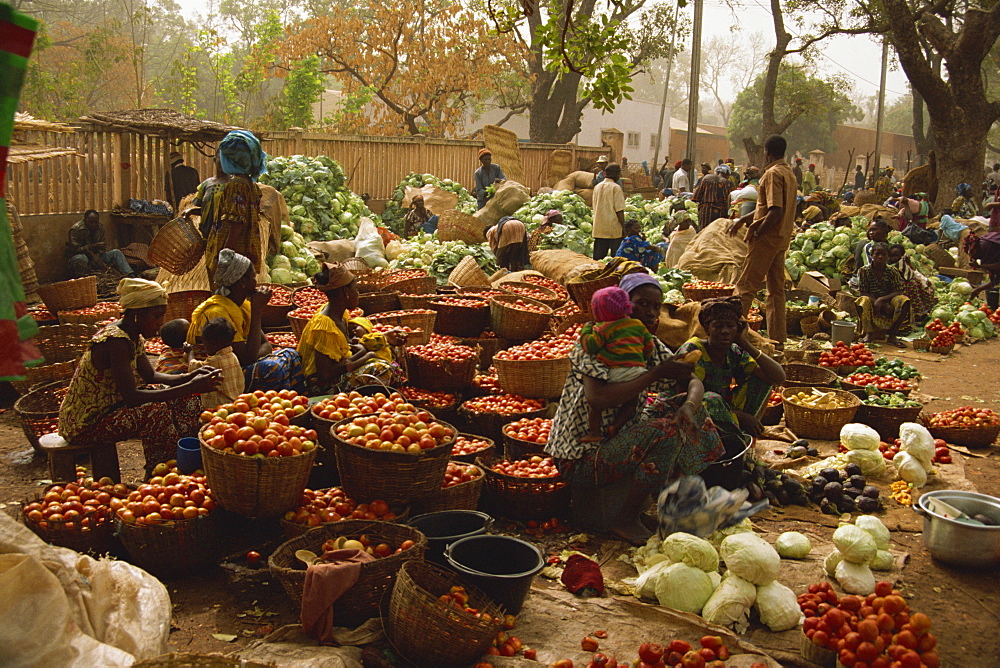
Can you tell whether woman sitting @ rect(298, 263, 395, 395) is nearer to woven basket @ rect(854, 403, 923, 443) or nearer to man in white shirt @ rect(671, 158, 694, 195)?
woven basket @ rect(854, 403, 923, 443)

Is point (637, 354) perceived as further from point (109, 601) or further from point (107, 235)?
point (107, 235)

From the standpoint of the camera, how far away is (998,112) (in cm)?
1881

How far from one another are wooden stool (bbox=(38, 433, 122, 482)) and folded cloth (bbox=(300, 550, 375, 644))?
6.60 feet

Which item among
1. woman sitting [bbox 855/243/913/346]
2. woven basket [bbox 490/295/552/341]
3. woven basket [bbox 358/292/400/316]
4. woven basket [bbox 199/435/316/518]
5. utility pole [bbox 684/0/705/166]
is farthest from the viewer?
utility pole [bbox 684/0/705/166]

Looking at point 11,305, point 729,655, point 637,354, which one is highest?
point 11,305

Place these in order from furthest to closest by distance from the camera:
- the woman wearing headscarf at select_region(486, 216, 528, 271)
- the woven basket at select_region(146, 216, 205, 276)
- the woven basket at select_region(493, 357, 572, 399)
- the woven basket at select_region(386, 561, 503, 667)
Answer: the woman wearing headscarf at select_region(486, 216, 528, 271) → the woven basket at select_region(146, 216, 205, 276) → the woven basket at select_region(493, 357, 572, 399) → the woven basket at select_region(386, 561, 503, 667)

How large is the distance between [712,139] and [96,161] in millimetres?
38447

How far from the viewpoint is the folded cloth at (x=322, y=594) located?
3004mm

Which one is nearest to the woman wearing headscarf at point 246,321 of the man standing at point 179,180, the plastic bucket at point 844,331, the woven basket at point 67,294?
the woven basket at point 67,294

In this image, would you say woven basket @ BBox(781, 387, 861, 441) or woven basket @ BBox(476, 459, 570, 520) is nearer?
woven basket @ BBox(476, 459, 570, 520)

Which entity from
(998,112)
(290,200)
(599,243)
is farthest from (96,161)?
(998,112)

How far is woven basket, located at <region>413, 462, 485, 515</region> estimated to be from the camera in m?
3.91

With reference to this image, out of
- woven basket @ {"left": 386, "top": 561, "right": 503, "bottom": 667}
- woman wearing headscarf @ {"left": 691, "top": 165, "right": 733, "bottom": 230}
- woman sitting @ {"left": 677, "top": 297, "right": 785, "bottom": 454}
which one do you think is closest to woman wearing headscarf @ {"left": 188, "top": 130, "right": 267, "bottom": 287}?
woman sitting @ {"left": 677, "top": 297, "right": 785, "bottom": 454}

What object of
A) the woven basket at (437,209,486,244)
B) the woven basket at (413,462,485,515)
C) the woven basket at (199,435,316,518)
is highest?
the woven basket at (437,209,486,244)
